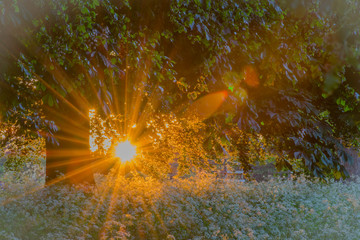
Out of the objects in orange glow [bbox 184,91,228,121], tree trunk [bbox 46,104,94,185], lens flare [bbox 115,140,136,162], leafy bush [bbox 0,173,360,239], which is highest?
lens flare [bbox 115,140,136,162]

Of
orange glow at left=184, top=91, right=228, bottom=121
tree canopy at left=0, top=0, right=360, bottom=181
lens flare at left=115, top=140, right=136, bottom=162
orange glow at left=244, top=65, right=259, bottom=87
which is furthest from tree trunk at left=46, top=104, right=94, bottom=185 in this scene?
orange glow at left=244, top=65, right=259, bottom=87

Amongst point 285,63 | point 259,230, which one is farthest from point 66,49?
point 259,230

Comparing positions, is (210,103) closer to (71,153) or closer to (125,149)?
(71,153)

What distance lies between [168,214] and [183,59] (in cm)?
409

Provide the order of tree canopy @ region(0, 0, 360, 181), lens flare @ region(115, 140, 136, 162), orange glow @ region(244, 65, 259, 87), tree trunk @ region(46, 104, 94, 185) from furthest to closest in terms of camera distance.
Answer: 1. lens flare @ region(115, 140, 136, 162)
2. tree trunk @ region(46, 104, 94, 185)
3. orange glow @ region(244, 65, 259, 87)
4. tree canopy @ region(0, 0, 360, 181)

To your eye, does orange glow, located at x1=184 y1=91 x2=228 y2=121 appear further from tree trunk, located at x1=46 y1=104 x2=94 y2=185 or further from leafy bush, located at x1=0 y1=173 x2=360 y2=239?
tree trunk, located at x1=46 y1=104 x2=94 y2=185

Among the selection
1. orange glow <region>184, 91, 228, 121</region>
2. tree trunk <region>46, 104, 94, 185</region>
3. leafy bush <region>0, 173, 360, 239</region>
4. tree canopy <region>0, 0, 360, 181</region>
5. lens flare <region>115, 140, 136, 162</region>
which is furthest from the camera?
lens flare <region>115, 140, 136, 162</region>

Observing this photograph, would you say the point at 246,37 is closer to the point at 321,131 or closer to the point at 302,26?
the point at 302,26

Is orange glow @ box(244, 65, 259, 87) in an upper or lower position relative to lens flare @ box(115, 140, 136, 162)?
lower

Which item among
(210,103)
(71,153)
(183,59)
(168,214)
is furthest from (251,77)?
(71,153)

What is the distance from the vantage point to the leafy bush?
7629 millimetres

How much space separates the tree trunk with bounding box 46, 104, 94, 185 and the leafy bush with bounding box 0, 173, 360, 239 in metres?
0.83

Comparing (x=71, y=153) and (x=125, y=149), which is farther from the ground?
(x=125, y=149)

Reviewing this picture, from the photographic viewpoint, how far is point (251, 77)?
888 centimetres
